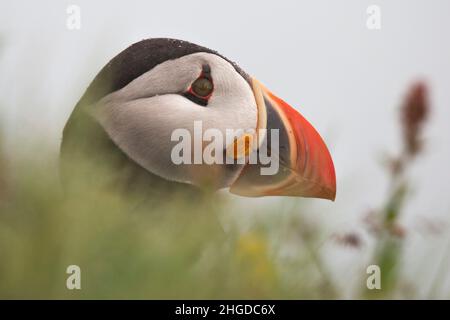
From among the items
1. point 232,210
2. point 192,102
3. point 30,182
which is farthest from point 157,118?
point 30,182

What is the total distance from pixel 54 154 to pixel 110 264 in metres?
0.40

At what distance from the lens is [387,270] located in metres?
2.13

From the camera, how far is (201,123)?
414cm

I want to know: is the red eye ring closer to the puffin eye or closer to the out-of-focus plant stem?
the puffin eye

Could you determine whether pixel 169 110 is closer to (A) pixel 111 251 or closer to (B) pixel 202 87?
(B) pixel 202 87

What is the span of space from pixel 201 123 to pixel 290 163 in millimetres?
501

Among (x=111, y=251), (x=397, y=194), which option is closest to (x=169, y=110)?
(x=397, y=194)

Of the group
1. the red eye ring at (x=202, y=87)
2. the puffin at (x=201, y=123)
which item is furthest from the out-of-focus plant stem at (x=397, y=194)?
the red eye ring at (x=202, y=87)

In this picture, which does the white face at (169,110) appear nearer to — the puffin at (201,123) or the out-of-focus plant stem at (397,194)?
the puffin at (201,123)

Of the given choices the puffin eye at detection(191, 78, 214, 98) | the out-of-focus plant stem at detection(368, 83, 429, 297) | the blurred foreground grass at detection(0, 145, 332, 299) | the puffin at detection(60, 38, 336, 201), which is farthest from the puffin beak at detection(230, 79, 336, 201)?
the blurred foreground grass at detection(0, 145, 332, 299)

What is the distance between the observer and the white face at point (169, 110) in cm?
388

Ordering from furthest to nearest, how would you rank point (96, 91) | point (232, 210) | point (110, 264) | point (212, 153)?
1. point (212, 153)
2. point (96, 91)
3. point (232, 210)
4. point (110, 264)

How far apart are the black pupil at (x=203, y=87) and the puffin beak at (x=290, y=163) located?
28cm
